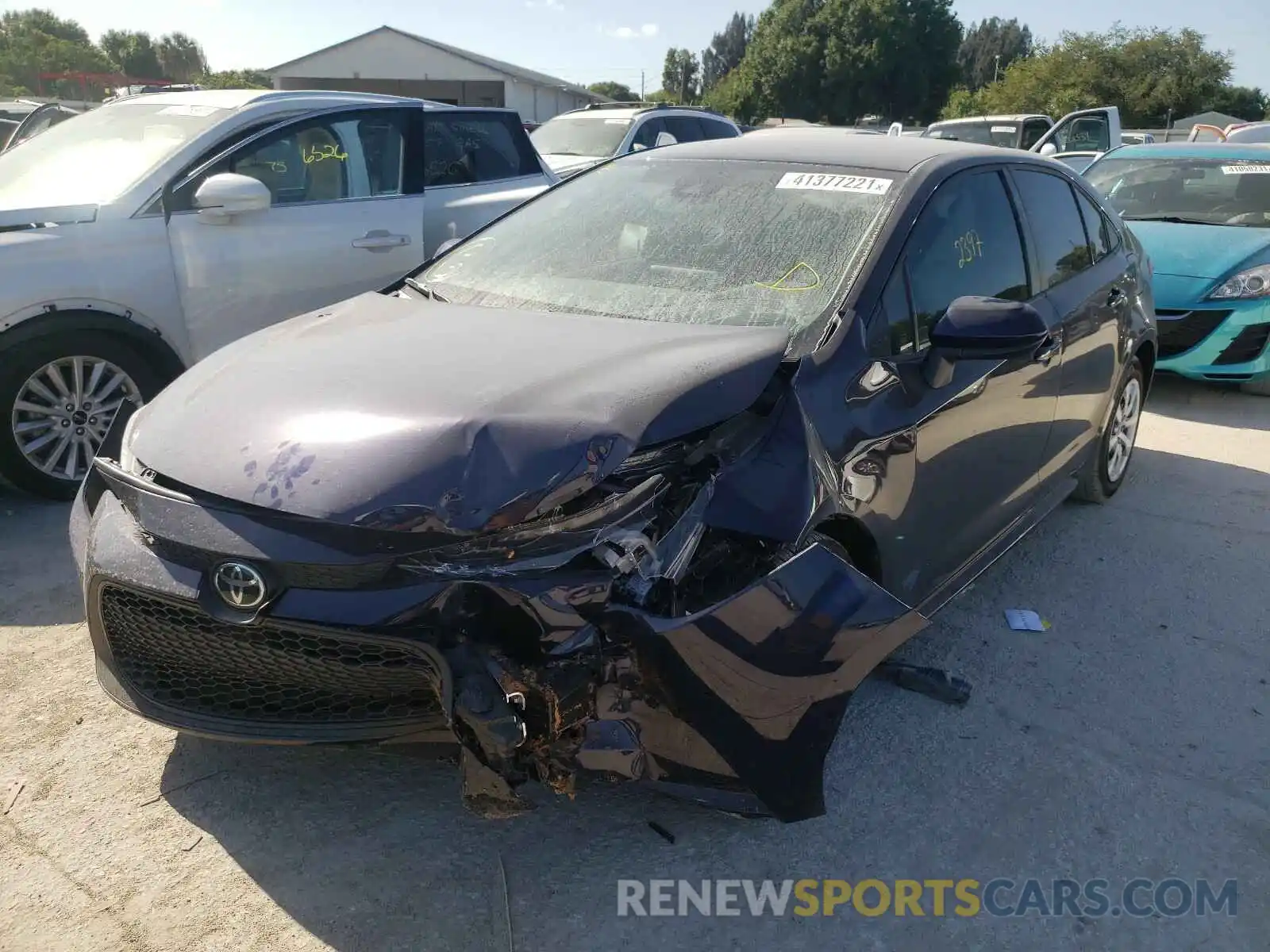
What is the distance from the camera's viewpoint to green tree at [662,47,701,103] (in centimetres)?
9544

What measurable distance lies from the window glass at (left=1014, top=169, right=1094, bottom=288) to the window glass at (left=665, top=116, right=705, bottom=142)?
733 centimetres

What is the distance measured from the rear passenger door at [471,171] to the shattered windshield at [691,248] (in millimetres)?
2447

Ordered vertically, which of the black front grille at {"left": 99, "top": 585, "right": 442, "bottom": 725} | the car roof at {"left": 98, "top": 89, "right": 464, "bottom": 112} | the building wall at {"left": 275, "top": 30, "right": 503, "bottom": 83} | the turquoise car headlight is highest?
the building wall at {"left": 275, "top": 30, "right": 503, "bottom": 83}

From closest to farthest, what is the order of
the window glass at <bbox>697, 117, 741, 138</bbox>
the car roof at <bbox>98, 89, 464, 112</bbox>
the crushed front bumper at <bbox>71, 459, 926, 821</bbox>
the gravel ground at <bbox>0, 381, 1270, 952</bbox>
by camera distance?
1. the crushed front bumper at <bbox>71, 459, 926, 821</bbox>
2. the gravel ground at <bbox>0, 381, 1270, 952</bbox>
3. the car roof at <bbox>98, 89, 464, 112</bbox>
4. the window glass at <bbox>697, 117, 741, 138</bbox>

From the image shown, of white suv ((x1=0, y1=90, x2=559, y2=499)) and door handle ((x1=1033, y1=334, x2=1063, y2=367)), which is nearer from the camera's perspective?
door handle ((x1=1033, y1=334, x2=1063, y2=367))

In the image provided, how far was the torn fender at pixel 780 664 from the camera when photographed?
210 centimetres

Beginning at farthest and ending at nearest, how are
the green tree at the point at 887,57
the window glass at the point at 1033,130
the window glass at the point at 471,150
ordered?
the green tree at the point at 887,57 < the window glass at the point at 1033,130 < the window glass at the point at 471,150

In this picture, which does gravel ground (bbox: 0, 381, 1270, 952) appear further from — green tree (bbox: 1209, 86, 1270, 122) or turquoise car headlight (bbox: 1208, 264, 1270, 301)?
green tree (bbox: 1209, 86, 1270, 122)

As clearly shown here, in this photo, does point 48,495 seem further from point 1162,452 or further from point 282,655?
point 1162,452

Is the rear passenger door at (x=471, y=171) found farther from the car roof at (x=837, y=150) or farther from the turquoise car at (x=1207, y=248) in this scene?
the turquoise car at (x=1207, y=248)

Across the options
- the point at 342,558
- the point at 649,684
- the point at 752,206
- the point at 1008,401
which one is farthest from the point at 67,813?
the point at 1008,401

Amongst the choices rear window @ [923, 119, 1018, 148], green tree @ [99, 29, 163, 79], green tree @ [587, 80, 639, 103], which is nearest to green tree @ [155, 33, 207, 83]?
green tree @ [99, 29, 163, 79]

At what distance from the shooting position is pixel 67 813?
2568 millimetres


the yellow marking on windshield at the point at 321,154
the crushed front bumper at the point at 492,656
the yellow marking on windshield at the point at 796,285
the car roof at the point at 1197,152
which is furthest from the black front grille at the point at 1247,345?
the yellow marking on windshield at the point at 321,154
